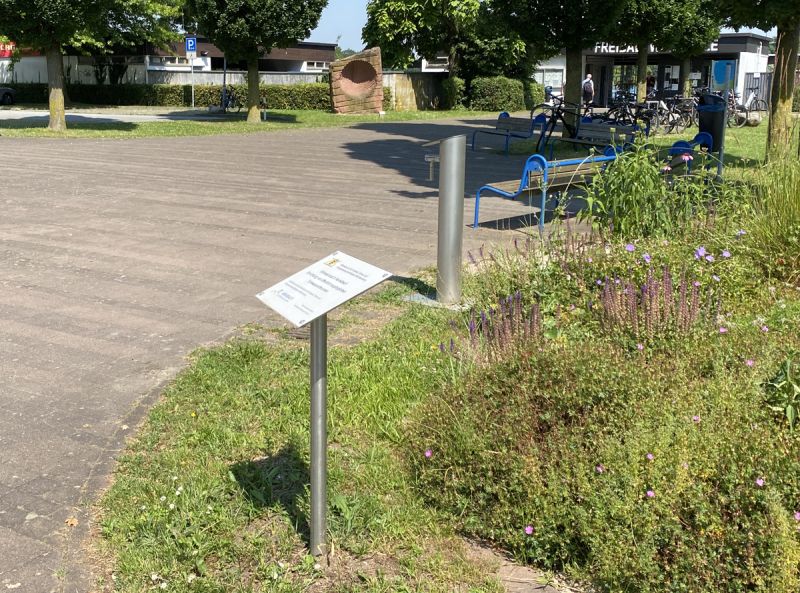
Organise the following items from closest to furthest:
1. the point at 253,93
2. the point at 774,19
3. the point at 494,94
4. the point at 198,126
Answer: the point at 774,19 < the point at 198,126 < the point at 253,93 < the point at 494,94

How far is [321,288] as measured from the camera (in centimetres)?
298

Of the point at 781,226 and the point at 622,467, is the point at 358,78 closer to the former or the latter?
the point at 781,226

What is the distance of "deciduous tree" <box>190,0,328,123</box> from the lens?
83.9 feet

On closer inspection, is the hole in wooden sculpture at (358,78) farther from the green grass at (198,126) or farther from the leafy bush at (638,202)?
the leafy bush at (638,202)

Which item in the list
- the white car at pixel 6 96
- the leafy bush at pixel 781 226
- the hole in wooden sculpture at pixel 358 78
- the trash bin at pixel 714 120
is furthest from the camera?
the white car at pixel 6 96

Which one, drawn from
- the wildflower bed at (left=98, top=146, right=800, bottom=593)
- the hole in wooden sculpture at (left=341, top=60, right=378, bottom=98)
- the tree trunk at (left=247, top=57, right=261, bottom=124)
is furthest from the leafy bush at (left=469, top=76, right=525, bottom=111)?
the wildflower bed at (left=98, top=146, right=800, bottom=593)

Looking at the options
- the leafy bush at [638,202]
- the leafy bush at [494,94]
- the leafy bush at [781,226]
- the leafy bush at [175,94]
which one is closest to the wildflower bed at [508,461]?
the leafy bush at [781,226]

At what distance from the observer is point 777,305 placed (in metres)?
5.09

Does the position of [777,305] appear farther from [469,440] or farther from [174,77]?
[174,77]

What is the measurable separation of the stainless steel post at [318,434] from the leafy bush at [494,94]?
119ft

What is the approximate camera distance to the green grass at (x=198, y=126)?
76.3ft

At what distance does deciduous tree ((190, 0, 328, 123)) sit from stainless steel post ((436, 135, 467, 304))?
21.2 metres

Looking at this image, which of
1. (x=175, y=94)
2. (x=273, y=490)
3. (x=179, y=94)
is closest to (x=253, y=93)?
(x=179, y=94)

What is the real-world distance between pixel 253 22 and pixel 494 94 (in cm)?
1529
